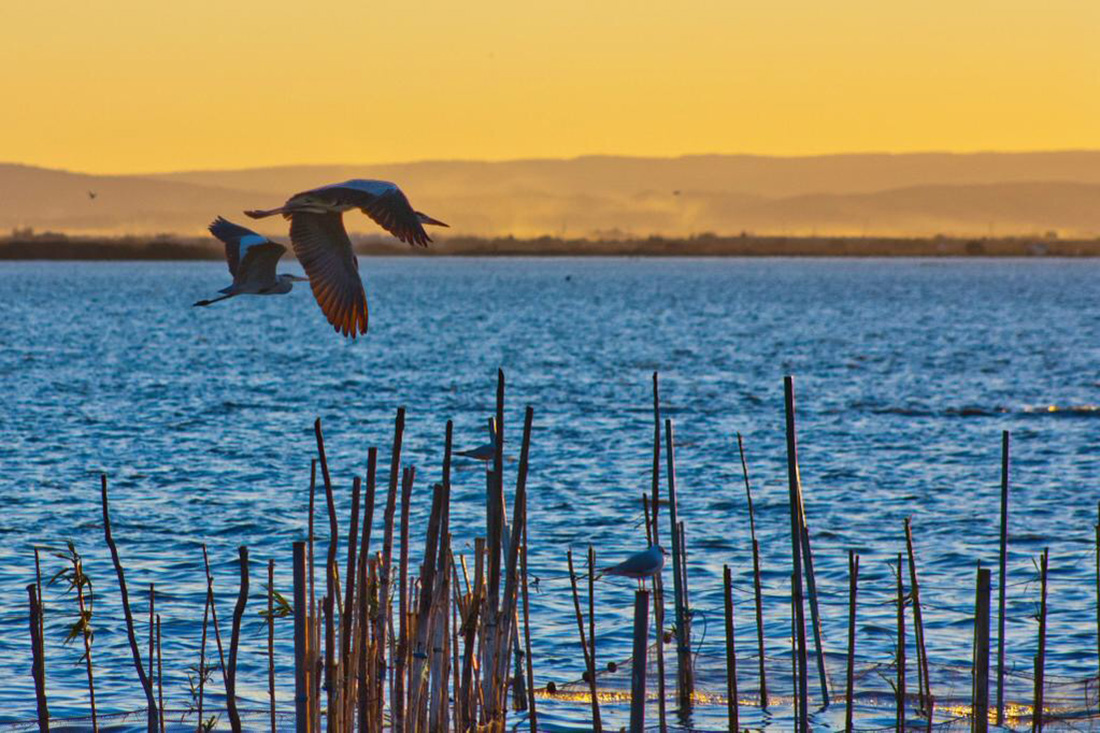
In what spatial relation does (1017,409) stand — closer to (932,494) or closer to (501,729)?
(932,494)

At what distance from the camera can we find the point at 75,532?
1991 cm

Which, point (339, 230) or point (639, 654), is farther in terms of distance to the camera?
point (339, 230)

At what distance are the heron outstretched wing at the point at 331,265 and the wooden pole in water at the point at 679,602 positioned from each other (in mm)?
1995

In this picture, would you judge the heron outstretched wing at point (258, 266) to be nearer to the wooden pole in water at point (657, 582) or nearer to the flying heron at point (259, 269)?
the flying heron at point (259, 269)

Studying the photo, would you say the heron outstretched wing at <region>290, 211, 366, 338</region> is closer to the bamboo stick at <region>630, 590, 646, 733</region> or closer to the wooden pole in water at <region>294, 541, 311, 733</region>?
the wooden pole in water at <region>294, 541, 311, 733</region>

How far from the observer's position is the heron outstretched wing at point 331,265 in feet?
32.6

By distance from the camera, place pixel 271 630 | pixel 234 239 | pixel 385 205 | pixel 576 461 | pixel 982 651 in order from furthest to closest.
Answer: pixel 576 461 < pixel 234 239 < pixel 385 205 < pixel 271 630 < pixel 982 651

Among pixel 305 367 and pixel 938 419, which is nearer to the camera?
pixel 938 419

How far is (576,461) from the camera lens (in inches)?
1122

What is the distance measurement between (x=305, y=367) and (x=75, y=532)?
34566 mm

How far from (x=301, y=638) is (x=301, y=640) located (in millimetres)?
16

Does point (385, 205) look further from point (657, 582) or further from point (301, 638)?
point (657, 582)

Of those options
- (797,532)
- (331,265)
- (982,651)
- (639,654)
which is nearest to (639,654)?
(639,654)

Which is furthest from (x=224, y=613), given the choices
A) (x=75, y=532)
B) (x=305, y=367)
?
(x=305, y=367)
